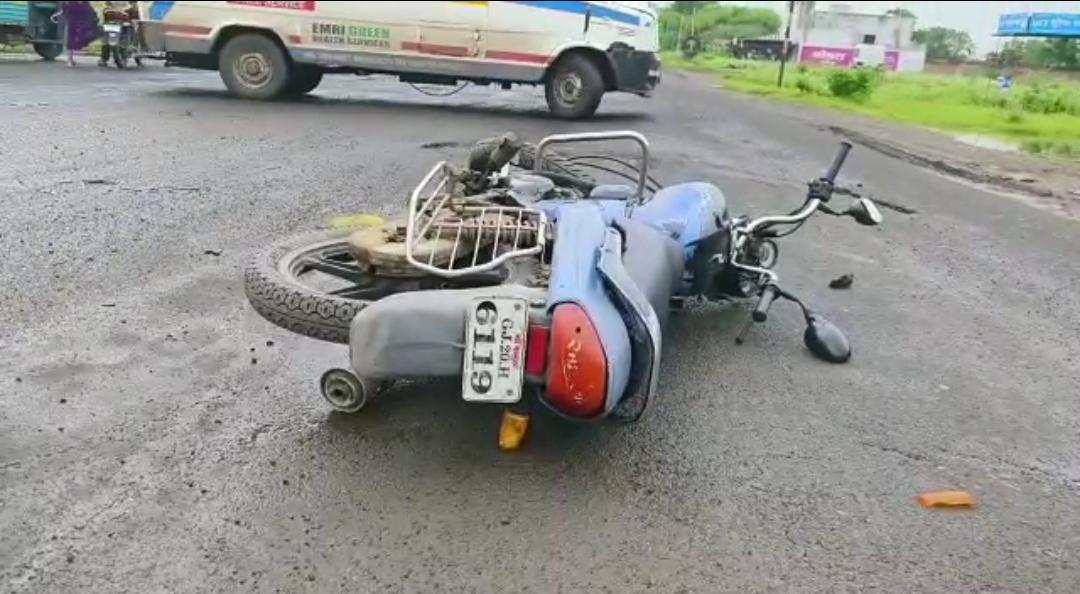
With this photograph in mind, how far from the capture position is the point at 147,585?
245 cm

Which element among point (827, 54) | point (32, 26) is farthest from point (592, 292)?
point (827, 54)

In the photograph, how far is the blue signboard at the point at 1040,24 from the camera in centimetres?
5997

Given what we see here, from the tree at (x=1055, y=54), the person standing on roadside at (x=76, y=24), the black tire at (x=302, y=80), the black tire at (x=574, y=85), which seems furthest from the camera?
the tree at (x=1055, y=54)

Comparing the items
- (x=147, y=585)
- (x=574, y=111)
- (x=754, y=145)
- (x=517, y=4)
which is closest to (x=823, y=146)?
(x=754, y=145)

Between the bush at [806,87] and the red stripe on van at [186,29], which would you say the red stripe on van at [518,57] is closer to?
the red stripe on van at [186,29]

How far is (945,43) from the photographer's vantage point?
125m

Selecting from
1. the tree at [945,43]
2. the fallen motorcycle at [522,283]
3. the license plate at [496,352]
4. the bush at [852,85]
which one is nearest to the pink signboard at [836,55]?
the tree at [945,43]

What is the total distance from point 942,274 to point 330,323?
4472mm

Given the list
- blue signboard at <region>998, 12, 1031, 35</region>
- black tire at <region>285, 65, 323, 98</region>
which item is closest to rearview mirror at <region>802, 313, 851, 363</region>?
black tire at <region>285, 65, 323, 98</region>

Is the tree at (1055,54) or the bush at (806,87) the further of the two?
the tree at (1055,54)

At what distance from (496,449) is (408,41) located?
1151 centimetres

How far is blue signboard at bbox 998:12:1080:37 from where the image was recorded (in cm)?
5997

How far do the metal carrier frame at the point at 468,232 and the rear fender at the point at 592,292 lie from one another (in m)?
0.17

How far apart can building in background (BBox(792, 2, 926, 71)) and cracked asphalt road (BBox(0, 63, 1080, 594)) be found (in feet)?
284
